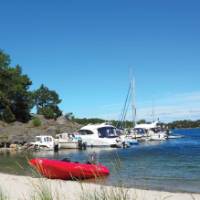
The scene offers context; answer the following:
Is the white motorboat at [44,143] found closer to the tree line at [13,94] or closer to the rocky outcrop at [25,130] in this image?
the rocky outcrop at [25,130]

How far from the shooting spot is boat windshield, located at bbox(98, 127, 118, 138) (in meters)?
64.1

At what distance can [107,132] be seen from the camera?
65.0 meters

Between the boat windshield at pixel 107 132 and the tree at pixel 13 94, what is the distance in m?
23.2

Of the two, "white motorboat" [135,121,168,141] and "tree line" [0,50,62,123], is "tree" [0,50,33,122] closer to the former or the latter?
"tree line" [0,50,62,123]

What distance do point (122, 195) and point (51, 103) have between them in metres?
99.7

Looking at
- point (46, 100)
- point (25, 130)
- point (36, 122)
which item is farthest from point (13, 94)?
point (46, 100)

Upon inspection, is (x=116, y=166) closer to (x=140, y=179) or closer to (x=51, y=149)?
(x=140, y=179)

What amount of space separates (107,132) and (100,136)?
1.69m

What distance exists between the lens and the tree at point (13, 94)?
267 ft

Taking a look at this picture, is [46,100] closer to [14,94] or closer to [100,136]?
[14,94]

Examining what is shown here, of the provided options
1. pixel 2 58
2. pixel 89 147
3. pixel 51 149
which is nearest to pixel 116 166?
pixel 51 149

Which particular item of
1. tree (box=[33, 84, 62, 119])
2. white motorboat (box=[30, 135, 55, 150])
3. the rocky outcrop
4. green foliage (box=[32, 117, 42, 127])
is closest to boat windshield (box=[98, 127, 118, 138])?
white motorboat (box=[30, 135, 55, 150])

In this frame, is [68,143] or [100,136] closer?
[68,143]

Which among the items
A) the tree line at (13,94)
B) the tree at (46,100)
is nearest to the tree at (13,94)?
the tree line at (13,94)
